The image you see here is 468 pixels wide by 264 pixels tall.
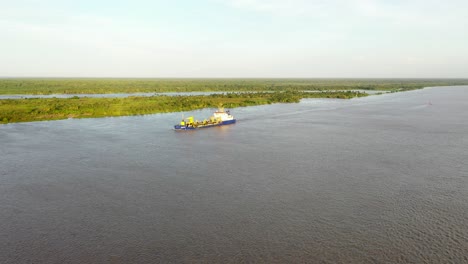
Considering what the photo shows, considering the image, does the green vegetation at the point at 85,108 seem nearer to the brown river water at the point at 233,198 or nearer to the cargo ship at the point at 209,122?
the brown river water at the point at 233,198

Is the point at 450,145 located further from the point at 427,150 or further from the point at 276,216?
the point at 276,216

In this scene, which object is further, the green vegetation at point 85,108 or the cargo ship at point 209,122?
the green vegetation at point 85,108

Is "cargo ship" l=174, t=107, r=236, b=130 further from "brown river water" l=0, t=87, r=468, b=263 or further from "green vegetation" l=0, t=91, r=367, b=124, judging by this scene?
"green vegetation" l=0, t=91, r=367, b=124

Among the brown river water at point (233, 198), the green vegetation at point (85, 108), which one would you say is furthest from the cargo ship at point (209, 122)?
the green vegetation at point (85, 108)

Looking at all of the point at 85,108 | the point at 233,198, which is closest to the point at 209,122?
the point at 85,108

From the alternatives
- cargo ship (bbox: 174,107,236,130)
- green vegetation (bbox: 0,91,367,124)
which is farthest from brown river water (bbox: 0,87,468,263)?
green vegetation (bbox: 0,91,367,124)

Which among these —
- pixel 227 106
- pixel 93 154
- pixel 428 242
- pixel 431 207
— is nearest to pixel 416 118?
pixel 227 106

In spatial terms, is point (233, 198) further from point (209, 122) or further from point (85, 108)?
point (85, 108)

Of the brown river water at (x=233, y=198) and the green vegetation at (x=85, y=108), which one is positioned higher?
the green vegetation at (x=85, y=108)
